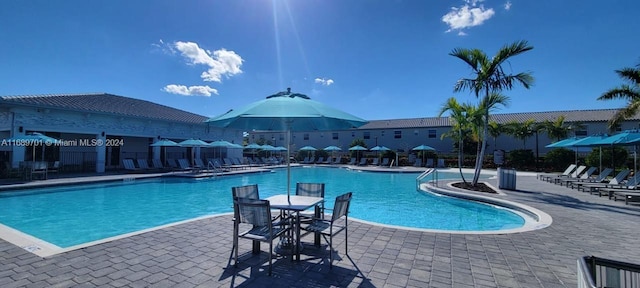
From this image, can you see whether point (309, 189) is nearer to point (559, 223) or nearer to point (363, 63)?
point (559, 223)

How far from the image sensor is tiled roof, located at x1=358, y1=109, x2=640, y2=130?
29.0 metres

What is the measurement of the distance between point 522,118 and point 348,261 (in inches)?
1478

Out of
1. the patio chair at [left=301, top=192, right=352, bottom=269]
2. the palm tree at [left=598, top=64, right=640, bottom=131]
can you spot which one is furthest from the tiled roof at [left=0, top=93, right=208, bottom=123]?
the palm tree at [left=598, top=64, right=640, bottom=131]

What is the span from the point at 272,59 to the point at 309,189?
11448mm

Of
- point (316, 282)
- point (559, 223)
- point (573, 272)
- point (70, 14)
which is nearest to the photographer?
point (316, 282)

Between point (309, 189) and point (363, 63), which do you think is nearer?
point (309, 189)

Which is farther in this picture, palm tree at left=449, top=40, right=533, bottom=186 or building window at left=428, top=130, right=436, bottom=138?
building window at left=428, top=130, right=436, bottom=138

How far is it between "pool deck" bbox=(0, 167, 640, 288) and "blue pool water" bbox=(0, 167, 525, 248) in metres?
2.15

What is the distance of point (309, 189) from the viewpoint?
5301 mm

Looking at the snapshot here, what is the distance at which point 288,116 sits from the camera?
4043 mm

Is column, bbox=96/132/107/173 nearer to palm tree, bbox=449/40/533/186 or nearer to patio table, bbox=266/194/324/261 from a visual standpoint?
patio table, bbox=266/194/324/261

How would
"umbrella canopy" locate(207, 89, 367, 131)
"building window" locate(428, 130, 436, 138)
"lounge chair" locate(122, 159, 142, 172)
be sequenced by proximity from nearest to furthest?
"umbrella canopy" locate(207, 89, 367, 131)
"lounge chair" locate(122, 159, 142, 172)
"building window" locate(428, 130, 436, 138)

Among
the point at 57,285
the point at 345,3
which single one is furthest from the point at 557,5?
the point at 57,285

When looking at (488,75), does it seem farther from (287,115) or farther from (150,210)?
(150,210)
